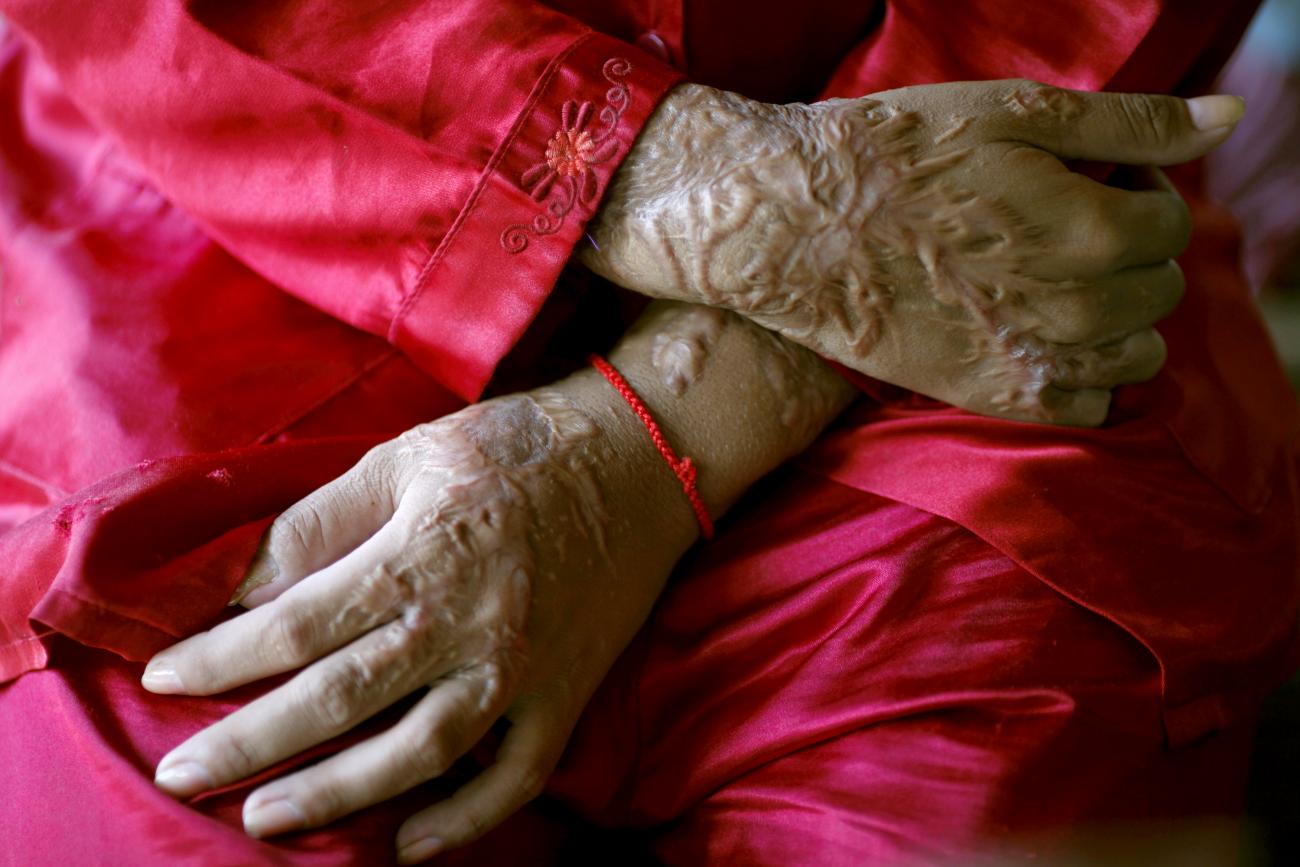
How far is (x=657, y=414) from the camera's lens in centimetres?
81

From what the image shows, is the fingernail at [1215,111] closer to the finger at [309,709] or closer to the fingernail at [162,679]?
the finger at [309,709]

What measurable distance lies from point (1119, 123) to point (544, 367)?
1.69 feet

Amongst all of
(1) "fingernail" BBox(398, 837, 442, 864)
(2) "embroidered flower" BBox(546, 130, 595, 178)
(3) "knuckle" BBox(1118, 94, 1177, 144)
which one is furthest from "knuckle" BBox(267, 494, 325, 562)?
(3) "knuckle" BBox(1118, 94, 1177, 144)

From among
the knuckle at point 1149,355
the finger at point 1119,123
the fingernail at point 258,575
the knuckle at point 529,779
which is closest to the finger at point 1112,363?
the knuckle at point 1149,355

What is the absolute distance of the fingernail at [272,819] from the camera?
600 mm

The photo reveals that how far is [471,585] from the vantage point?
0.67m

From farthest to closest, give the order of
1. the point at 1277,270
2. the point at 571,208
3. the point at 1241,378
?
the point at 1277,270 < the point at 1241,378 < the point at 571,208

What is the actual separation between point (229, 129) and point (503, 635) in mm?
477

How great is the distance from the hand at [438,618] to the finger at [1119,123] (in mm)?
406

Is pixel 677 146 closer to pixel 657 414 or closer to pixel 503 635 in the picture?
pixel 657 414

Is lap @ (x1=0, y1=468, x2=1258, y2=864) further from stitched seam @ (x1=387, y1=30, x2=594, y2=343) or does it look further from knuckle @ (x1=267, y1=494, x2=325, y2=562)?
stitched seam @ (x1=387, y1=30, x2=594, y2=343)

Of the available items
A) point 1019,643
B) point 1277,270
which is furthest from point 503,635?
point 1277,270

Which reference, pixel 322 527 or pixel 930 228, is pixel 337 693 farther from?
pixel 930 228

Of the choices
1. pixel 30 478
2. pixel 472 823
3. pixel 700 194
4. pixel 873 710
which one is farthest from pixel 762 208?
pixel 30 478
